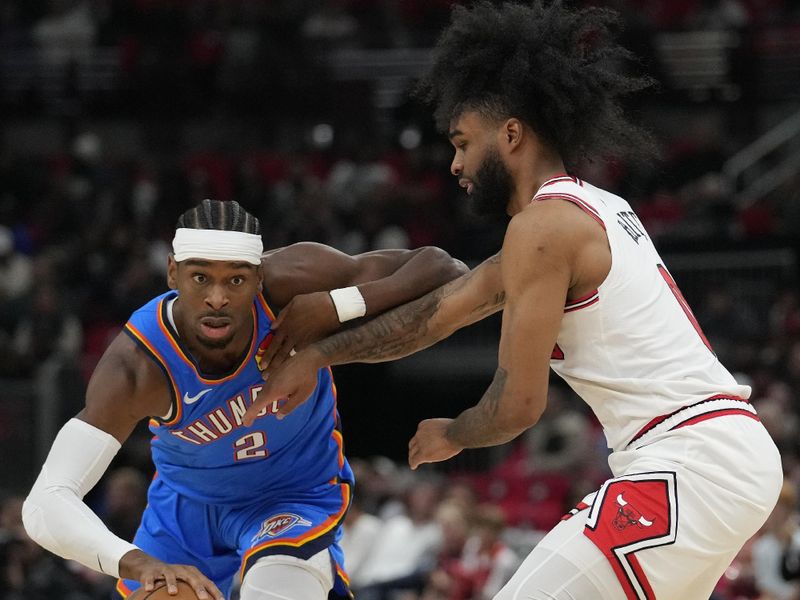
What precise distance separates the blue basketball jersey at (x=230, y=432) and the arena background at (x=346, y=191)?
14.0 ft

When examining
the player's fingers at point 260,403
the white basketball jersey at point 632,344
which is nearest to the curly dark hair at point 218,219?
the player's fingers at point 260,403

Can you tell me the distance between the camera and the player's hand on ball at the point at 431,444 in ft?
14.4

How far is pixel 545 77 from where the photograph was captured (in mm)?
4457

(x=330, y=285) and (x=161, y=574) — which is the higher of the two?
(x=330, y=285)

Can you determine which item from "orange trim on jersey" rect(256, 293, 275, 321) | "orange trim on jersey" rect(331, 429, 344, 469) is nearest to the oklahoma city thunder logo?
"orange trim on jersey" rect(331, 429, 344, 469)

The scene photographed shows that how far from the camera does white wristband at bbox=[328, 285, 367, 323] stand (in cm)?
512

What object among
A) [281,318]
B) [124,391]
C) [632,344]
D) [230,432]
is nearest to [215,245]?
[281,318]

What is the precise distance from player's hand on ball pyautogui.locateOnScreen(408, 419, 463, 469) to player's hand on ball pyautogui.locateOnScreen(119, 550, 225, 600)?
0.82 m

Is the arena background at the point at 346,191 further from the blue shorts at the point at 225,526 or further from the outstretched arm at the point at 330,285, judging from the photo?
the outstretched arm at the point at 330,285

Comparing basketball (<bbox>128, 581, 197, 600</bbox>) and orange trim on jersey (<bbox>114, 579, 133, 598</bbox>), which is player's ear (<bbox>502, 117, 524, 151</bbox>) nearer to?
basketball (<bbox>128, 581, 197, 600</bbox>)

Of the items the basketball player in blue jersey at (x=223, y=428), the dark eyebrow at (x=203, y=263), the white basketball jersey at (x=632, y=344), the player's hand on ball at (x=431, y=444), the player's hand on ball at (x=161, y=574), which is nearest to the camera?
the white basketball jersey at (x=632, y=344)

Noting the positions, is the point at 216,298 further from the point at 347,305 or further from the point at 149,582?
the point at 149,582

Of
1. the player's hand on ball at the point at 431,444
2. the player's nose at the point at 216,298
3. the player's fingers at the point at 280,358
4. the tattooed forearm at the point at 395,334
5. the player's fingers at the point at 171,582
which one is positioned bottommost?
the player's fingers at the point at 171,582

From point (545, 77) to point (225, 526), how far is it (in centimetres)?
222
